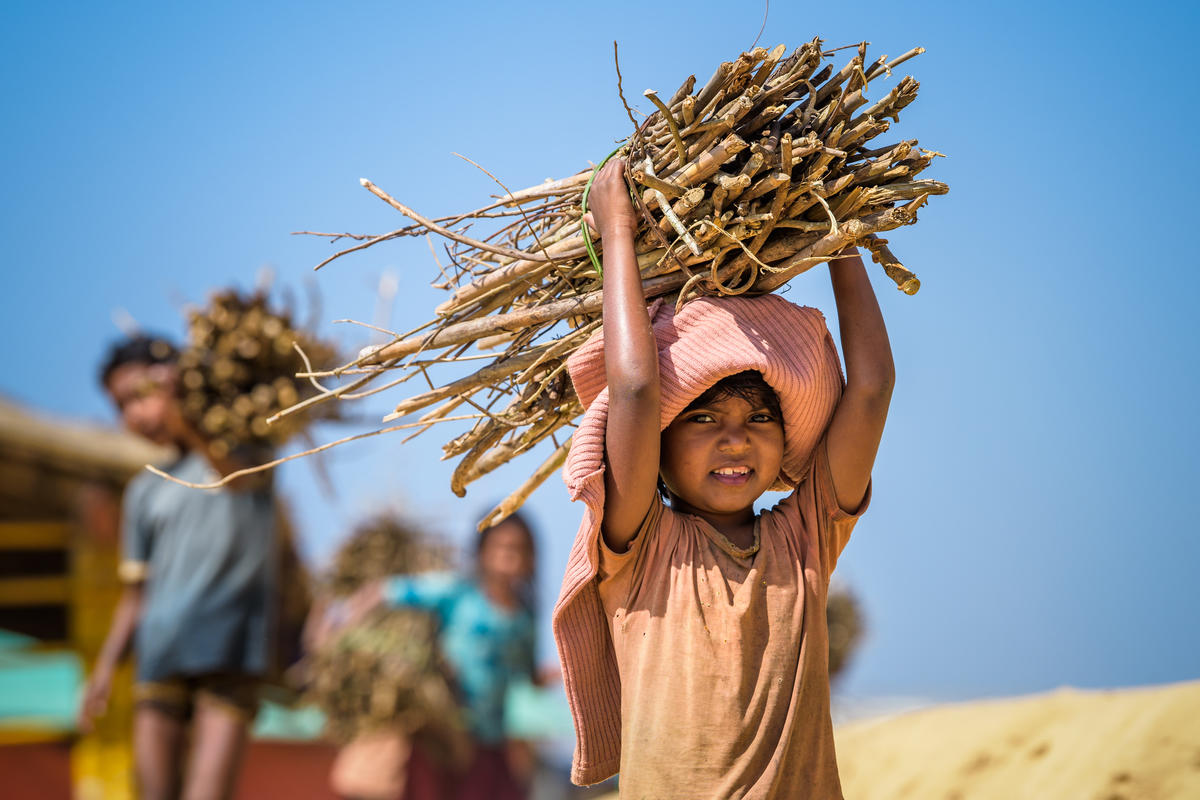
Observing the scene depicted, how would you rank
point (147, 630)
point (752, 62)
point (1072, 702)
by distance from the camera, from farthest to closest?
point (147, 630), point (1072, 702), point (752, 62)

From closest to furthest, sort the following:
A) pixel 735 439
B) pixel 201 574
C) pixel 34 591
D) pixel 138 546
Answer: pixel 735 439, pixel 201 574, pixel 138 546, pixel 34 591

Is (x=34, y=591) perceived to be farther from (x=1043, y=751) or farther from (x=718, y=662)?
(x=718, y=662)

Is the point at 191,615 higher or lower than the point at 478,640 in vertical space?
higher

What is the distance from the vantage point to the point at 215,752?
188 inches

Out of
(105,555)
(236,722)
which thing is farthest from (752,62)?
(105,555)

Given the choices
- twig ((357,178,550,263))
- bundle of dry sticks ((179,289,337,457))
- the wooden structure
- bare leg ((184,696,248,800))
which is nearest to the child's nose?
twig ((357,178,550,263))

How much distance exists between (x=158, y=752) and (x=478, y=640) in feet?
7.97

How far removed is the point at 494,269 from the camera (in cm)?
265

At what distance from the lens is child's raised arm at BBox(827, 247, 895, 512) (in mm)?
2312

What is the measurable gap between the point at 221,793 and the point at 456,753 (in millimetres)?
2558

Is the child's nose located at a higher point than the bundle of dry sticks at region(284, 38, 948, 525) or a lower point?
lower

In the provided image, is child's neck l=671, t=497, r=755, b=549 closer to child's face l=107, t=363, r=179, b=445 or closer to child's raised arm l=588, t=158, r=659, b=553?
child's raised arm l=588, t=158, r=659, b=553

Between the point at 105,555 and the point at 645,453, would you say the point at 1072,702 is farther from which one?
the point at 105,555

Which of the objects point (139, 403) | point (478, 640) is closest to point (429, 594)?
point (478, 640)
